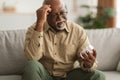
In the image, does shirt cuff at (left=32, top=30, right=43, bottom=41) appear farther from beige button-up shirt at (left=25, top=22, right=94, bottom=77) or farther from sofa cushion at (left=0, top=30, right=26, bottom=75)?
sofa cushion at (left=0, top=30, right=26, bottom=75)

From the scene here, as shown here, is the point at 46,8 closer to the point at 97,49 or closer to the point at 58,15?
the point at 58,15

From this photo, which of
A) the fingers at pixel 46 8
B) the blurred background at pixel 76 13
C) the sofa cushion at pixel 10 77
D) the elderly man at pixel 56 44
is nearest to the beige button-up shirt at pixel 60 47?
the elderly man at pixel 56 44

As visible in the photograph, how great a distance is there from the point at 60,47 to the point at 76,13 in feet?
7.13

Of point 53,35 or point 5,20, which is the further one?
point 5,20

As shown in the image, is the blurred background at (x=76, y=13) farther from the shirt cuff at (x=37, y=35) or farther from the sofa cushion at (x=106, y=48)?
the shirt cuff at (x=37, y=35)

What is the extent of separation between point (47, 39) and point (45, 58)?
0.49 ft

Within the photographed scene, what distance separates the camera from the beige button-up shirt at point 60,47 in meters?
2.17

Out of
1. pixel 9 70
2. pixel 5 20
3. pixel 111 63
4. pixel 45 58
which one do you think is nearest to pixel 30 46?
pixel 45 58

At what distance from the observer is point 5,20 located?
4055mm

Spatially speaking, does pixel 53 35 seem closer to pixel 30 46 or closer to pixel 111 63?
pixel 30 46

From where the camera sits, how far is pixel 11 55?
246 centimetres

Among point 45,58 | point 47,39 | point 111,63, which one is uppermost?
point 47,39

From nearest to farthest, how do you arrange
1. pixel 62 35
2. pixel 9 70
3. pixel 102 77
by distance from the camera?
1. pixel 102 77
2. pixel 62 35
3. pixel 9 70

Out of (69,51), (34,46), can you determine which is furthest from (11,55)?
(69,51)
